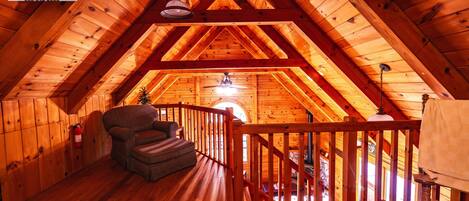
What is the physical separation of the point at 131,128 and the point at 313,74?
3193mm

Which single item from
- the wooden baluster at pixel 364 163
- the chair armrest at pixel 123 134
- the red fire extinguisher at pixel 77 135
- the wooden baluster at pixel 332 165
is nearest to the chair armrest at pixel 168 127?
the chair armrest at pixel 123 134

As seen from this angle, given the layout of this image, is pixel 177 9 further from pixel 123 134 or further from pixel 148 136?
pixel 148 136

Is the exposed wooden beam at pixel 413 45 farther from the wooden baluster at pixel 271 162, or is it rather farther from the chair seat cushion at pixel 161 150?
the chair seat cushion at pixel 161 150

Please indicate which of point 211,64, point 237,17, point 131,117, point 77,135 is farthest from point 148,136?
point 237,17

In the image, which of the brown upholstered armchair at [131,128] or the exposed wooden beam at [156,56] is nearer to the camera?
the brown upholstered armchair at [131,128]

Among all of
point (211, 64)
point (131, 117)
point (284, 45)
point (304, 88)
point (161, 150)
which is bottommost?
point (161, 150)

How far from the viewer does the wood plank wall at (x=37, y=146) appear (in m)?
2.29

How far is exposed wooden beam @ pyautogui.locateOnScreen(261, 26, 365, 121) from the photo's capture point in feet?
13.1

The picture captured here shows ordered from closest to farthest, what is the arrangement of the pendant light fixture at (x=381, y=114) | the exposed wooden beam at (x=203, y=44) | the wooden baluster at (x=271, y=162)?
the wooden baluster at (x=271, y=162)
the pendant light fixture at (x=381, y=114)
the exposed wooden beam at (x=203, y=44)

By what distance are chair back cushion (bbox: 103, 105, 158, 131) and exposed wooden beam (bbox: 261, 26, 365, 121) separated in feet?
8.13

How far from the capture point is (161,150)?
2.99 metres

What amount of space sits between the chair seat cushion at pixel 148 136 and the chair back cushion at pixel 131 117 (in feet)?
0.53

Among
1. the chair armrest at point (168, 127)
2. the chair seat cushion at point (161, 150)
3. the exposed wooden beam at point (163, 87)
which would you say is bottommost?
the chair seat cushion at point (161, 150)

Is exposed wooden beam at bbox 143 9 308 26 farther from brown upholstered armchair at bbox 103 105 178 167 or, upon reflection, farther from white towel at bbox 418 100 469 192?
white towel at bbox 418 100 469 192
